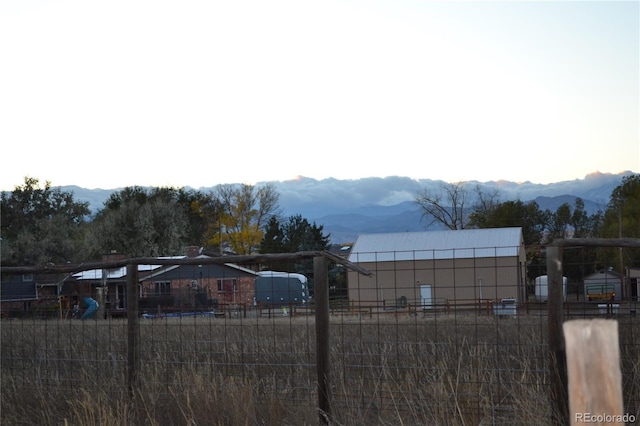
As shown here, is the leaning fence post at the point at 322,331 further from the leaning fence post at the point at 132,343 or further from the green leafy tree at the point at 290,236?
the green leafy tree at the point at 290,236

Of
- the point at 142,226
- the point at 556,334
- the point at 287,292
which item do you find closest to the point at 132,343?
the point at 287,292

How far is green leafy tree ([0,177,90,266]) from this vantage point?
66.3 metres

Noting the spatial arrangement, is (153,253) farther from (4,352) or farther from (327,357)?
(327,357)

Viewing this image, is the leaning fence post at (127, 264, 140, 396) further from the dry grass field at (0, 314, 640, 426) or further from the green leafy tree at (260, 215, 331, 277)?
the green leafy tree at (260, 215, 331, 277)

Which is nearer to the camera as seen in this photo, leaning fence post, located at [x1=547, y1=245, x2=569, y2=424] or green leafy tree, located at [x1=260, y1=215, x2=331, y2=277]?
leaning fence post, located at [x1=547, y1=245, x2=569, y2=424]

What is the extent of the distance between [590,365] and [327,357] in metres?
4.78

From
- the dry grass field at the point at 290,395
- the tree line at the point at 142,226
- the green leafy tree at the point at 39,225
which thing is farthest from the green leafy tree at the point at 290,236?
the dry grass field at the point at 290,395

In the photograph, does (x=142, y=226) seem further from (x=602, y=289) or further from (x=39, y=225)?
(x=602, y=289)

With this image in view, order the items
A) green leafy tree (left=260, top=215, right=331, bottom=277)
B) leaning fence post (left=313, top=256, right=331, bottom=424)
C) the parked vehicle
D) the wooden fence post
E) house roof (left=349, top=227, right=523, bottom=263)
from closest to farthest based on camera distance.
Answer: the wooden fence post < the parked vehicle < leaning fence post (left=313, top=256, right=331, bottom=424) < house roof (left=349, top=227, right=523, bottom=263) < green leafy tree (left=260, top=215, right=331, bottom=277)

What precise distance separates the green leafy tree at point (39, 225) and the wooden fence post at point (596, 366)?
64.5m

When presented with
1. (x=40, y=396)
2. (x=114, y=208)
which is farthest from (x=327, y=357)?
(x=114, y=208)

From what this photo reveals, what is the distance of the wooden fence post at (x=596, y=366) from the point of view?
9.06ft

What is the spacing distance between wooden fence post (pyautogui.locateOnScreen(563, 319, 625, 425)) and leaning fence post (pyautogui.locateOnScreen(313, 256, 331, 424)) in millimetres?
4591

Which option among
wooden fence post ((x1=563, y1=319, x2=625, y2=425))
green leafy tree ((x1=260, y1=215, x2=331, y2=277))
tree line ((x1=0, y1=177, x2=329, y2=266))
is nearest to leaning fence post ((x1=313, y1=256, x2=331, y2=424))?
wooden fence post ((x1=563, y1=319, x2=625, y2=425))
